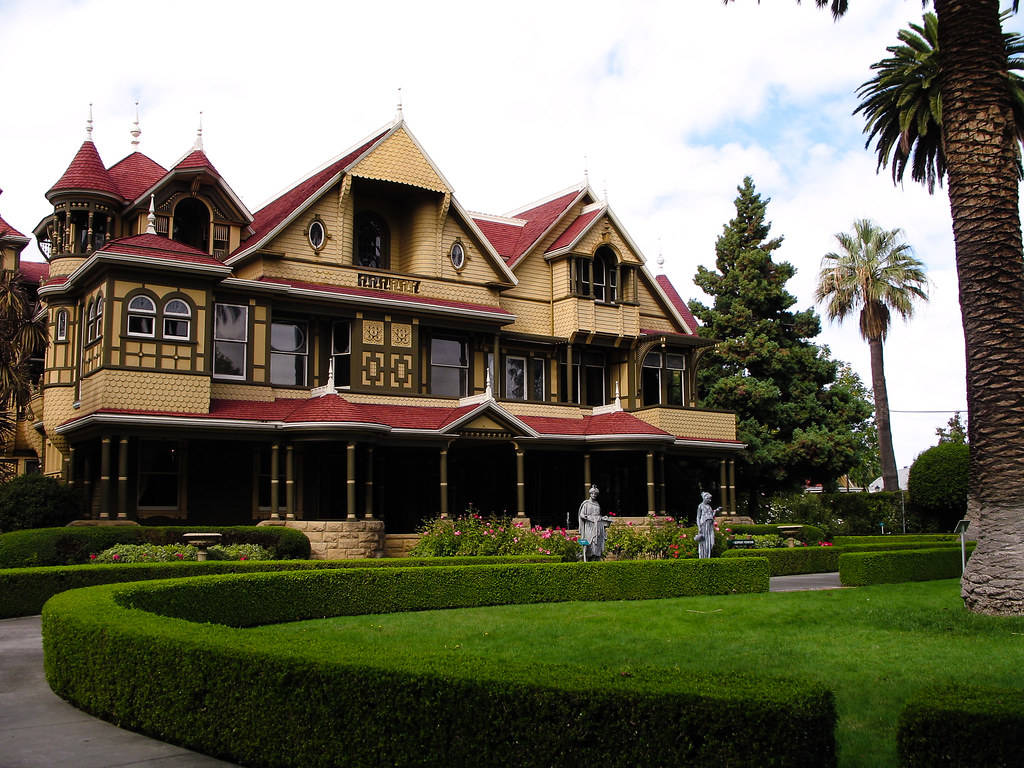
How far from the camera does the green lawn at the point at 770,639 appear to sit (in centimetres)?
1020

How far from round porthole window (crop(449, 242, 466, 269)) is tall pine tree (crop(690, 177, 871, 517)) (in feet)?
50.2

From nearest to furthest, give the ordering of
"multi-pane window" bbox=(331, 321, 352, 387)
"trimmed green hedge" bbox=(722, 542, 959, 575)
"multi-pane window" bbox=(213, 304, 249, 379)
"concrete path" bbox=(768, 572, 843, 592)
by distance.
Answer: "concrete path" bbox=(768, 572, 843, 592)
"trimmed green hedge" bbox=(722, 542, 959, 575)
"multi-pane window" bbox=(213, 304, 249, 379)
"multi-pane window" bbox=(331, 321, 352, 387)

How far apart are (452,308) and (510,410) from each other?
415 cm

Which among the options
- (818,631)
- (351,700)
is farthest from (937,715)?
(818,631)

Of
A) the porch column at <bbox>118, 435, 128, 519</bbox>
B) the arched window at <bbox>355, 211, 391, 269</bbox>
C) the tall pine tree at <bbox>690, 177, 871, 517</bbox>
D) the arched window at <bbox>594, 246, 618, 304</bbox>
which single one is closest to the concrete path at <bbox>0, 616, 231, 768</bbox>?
the porch column at <bbox>118, 435, 128, 519</bbox>

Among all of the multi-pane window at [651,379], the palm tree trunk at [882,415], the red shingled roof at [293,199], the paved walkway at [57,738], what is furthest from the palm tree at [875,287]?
the paved walkway at [57,738]

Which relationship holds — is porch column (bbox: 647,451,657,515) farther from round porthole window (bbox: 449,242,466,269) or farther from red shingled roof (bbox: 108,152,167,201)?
red shingled roof (bbox: 108,152,167,201)

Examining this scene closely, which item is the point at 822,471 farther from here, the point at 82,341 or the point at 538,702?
the point at 538,702

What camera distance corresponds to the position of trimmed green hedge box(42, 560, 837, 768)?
264 inches

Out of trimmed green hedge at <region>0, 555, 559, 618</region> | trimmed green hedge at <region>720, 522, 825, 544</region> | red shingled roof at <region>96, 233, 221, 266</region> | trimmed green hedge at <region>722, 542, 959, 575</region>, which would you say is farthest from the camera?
trimmed green hedge at <region>720, 522, 825, 544</region>

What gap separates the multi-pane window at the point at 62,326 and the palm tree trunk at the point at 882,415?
34.2m

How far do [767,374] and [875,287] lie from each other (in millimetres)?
7959

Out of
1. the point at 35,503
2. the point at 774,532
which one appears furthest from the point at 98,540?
the point at 774,532

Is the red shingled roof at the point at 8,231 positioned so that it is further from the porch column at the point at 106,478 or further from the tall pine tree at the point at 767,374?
the tall pine tree at the point at 767,374
